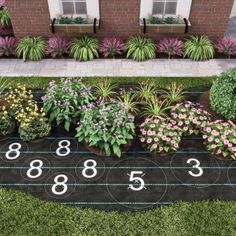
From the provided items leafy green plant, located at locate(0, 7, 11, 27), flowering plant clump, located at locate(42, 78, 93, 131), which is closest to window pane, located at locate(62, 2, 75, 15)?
leafy green plant, located at locate(0, 7, 11, 27)

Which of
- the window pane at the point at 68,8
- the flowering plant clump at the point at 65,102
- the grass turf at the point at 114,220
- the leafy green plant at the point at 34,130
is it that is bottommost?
the grass turf at the point at 114,220

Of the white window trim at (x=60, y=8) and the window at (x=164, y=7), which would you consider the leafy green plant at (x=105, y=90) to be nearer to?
the white window trim at (x=60, y=8)

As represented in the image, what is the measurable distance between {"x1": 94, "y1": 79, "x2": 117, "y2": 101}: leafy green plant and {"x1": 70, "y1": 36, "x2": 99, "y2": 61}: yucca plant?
149 centimetres

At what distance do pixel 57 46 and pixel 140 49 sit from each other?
9.67ft

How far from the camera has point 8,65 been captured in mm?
11000

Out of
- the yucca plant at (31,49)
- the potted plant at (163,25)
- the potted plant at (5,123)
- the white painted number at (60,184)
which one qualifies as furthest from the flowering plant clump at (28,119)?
the potted plant at (163,25)

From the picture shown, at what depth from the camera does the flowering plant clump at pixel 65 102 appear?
8242 mm

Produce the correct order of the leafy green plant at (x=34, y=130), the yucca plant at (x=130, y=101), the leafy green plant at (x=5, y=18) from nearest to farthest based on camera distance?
1. the leafy green plant at (x=34, y=130)
2. the yucca plant at (x=130, y=101)
3. the leafy green plant at (x=5, y=18)

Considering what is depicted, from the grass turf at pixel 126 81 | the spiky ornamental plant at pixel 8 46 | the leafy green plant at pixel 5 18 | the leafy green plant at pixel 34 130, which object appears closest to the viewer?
the leafy green plant at pixel 34 130

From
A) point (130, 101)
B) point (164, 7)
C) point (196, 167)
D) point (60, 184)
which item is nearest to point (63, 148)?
point (60, 184)

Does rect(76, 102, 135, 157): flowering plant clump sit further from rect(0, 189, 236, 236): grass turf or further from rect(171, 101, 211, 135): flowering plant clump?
rect(0, 189, 236, 236): grass turf

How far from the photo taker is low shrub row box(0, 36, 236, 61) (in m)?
11.0

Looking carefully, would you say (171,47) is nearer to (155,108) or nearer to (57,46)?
(155,108)

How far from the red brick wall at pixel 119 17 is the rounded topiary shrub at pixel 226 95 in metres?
3.42
